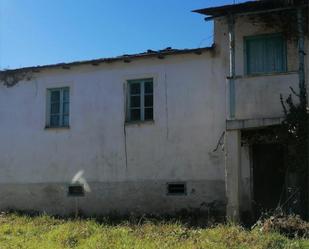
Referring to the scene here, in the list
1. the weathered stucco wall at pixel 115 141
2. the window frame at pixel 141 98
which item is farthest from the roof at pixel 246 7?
the window frame at pixel 141 98

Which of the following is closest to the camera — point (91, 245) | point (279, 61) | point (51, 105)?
point (91, 245)

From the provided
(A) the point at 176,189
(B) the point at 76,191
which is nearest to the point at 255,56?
(A) the point at 176,189

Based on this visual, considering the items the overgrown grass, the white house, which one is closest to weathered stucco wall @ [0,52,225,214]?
the white house

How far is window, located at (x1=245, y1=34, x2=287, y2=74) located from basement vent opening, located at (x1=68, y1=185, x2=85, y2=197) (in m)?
6.17

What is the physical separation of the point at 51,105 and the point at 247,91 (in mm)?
7026

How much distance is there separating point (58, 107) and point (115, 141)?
243cm

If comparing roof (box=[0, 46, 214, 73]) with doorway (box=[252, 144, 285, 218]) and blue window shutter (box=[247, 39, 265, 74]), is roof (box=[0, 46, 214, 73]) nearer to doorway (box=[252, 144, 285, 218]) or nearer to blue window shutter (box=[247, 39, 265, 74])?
blue window shutter (box=[247, 39, 265, 74])

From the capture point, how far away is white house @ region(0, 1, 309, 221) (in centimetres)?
1381

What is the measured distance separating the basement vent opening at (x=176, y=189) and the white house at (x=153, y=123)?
28mm

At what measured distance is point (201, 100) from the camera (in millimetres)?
15820

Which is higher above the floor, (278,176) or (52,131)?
(52,131)

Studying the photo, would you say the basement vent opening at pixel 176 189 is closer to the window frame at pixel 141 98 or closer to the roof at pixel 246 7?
the window frame at pixel 141 98

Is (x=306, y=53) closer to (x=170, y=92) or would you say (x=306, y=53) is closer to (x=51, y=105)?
(x=170, y=92)

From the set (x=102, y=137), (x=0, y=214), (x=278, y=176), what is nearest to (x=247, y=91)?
(x=278, y=176)
